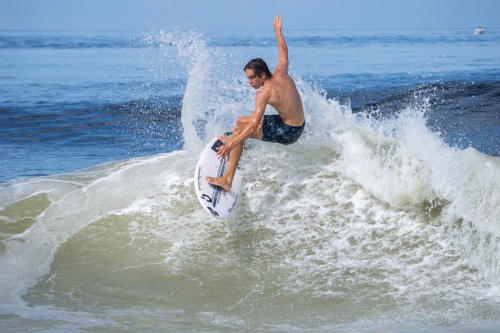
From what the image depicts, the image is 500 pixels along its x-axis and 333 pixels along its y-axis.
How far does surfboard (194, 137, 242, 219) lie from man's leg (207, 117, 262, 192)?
0.07 meters

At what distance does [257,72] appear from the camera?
21.3 feet

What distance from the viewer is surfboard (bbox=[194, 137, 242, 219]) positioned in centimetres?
698

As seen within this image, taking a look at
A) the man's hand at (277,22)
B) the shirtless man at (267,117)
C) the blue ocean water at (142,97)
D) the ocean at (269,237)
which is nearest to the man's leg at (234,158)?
the shirtless man at (267,117)

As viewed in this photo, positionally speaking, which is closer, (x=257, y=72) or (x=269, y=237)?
(x=257, y=72)

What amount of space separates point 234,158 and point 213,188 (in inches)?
16.7

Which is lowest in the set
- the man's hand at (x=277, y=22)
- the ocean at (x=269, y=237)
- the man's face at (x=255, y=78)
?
the ocean at (x=269, y=237)

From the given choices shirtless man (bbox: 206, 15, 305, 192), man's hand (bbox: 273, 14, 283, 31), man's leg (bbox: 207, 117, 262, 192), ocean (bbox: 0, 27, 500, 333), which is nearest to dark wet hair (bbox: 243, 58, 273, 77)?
shirtless man (bbox: 206, 15, 305, 192)

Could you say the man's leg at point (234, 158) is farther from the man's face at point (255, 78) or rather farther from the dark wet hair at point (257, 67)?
the dark wet hair at point (257, 67)

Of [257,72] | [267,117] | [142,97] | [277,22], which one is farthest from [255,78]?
[142,97]

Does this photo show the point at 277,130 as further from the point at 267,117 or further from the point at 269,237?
the point at 269,237

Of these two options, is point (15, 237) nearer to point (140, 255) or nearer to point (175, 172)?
point (140, 255)

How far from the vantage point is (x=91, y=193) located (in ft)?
26.8

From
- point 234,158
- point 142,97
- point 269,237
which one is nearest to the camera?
point 234,158

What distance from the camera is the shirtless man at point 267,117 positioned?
648 cm
